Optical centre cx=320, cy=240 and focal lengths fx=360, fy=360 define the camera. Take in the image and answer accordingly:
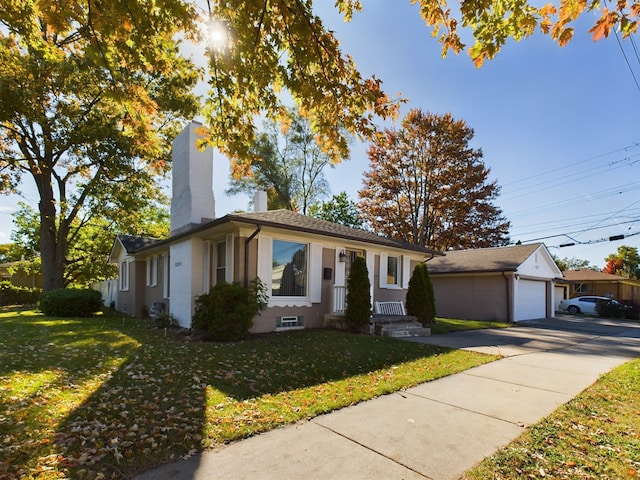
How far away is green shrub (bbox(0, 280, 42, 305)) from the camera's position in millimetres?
24703

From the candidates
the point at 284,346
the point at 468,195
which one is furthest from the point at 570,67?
the point at 468,195

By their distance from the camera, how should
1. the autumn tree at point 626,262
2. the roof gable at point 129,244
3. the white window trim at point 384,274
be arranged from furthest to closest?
the autumn tree at point 626,262 < the roof gable at point 129,244 < the white window trim at point 384,274

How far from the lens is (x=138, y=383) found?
497 centimetres

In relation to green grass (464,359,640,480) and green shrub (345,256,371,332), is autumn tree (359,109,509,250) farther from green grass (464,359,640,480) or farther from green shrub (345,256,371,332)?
green grass (464,359,640,480)

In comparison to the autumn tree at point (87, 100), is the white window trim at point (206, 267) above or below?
below

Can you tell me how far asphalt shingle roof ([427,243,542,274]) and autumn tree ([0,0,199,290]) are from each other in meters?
14.2

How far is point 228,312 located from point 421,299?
6.51 metres

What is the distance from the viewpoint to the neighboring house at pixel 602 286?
30125 millimetres

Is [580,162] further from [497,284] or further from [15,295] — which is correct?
[15,295]

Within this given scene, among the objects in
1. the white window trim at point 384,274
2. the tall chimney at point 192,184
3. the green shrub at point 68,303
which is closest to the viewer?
the tall chimney at point 192,184

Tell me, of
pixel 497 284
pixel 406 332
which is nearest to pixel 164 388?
pixel 406 332

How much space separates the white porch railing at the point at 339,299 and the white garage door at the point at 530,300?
10.1 metres

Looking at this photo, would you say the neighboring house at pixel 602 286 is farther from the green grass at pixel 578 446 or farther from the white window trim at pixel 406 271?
the green grass at pixel 578 446

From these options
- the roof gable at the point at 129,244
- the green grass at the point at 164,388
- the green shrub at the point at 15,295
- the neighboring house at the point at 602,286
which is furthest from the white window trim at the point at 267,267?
the neighboring house at the point at 602,286
